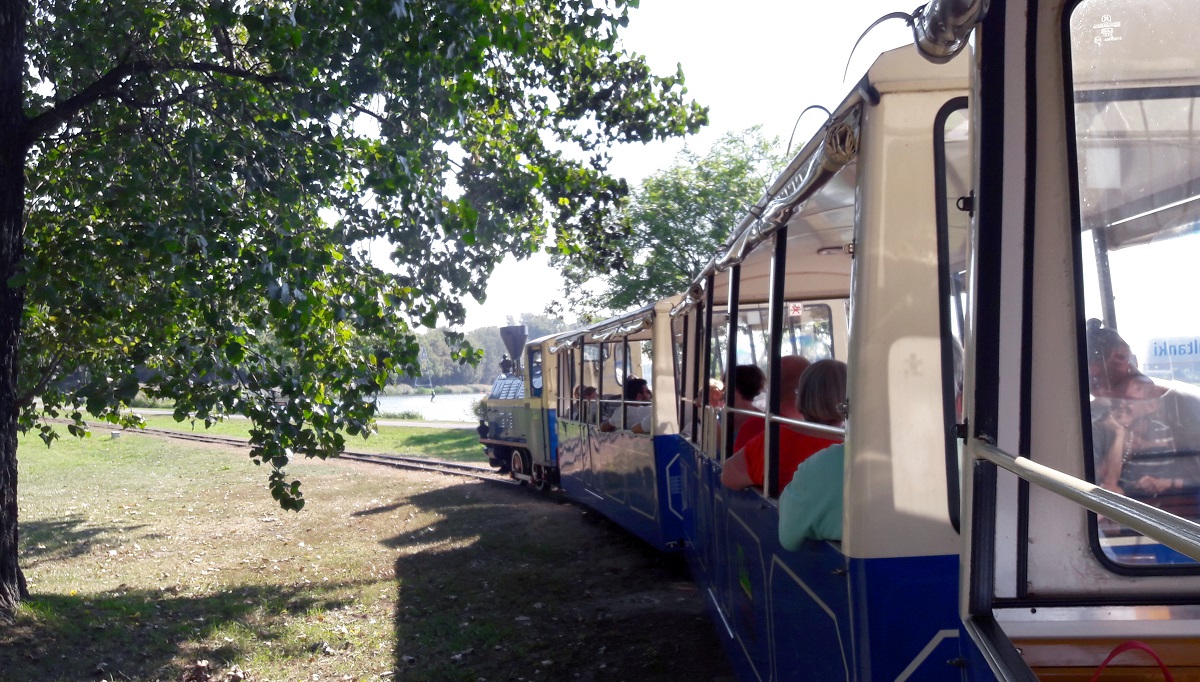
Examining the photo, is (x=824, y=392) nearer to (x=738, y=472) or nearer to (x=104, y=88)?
(x=738, y=472)

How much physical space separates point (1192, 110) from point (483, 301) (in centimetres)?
596

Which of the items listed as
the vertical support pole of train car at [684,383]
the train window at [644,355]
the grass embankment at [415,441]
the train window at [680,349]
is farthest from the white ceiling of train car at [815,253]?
the grass embankment at [415,441]

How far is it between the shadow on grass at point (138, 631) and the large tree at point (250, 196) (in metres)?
0.57

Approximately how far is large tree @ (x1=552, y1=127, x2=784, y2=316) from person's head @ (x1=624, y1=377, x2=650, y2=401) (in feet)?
32.5

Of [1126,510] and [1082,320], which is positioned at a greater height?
[1082,320]

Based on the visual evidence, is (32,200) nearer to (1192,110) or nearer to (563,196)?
(563,196)

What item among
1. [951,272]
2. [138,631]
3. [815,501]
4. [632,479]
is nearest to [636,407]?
[632,479]

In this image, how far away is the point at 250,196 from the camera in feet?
24.0

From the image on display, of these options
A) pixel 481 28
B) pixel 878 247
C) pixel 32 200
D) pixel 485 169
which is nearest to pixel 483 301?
pixel 485 169

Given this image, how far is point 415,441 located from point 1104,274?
32.5m

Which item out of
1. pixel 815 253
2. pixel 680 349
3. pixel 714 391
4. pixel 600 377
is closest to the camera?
pixel 815 253

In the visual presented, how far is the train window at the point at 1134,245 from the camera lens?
208 centimetres

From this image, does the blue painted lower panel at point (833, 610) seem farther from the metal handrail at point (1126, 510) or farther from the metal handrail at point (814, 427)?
the metal handrail at point (1126, 510)

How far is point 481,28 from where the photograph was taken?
7023mm
